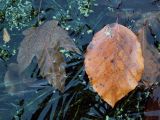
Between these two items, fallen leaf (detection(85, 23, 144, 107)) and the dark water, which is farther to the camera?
the dark water

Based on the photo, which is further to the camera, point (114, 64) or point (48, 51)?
point (48, 51)

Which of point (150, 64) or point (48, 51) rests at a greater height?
point (48, 51)

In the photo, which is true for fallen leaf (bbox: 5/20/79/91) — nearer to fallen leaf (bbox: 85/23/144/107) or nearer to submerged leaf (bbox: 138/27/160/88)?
fallen leaf (bbox: 85/23/144/107)

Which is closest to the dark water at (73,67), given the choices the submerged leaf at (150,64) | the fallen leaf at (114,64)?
the submerged leaf at (150,64)

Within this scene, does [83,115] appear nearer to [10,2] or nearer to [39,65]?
[39,65]

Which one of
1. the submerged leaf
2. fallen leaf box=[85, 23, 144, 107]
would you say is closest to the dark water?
the submerged leaf

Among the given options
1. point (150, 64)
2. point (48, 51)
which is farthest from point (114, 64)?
point (48, 51)

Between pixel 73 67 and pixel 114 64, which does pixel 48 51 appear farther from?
pixel 114 64
